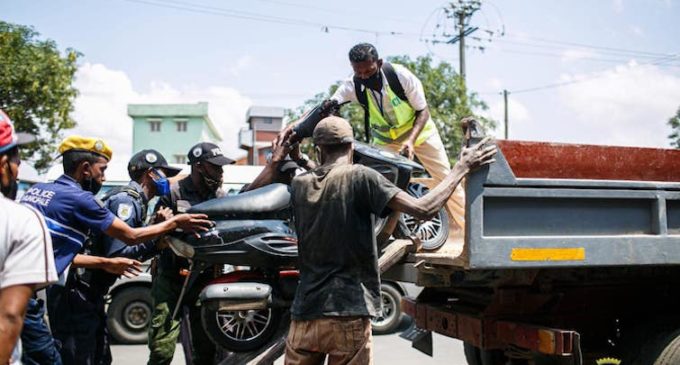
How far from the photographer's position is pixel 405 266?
3.95 meters

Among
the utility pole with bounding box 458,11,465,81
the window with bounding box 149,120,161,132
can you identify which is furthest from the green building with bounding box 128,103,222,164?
the utility pole with bounding box 458,11,465,81

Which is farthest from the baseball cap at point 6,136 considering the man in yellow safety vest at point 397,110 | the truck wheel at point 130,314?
the truck wheel at point 130,314

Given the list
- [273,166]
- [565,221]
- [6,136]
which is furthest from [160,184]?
[565,221]

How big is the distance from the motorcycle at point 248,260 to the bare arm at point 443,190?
0.71 metres

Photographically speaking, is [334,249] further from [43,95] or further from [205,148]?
[43,95]

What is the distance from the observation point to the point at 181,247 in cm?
377

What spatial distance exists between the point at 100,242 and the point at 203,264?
0.63 meters

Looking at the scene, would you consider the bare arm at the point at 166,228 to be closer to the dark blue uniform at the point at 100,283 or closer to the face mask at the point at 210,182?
the dark blue uniform at the point at 100,283

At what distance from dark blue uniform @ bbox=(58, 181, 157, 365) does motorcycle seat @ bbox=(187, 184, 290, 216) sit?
0.48 m

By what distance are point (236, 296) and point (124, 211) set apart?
953mm

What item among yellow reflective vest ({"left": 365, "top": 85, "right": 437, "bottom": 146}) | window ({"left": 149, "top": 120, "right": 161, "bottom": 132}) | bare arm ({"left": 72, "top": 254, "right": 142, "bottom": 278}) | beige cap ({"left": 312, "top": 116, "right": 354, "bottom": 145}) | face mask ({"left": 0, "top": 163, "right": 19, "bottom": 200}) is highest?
window ({"left": 149, "top": 120, "right": 161, "bottom": 132})

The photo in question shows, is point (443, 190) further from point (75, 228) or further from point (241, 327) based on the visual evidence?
point (75, 228)

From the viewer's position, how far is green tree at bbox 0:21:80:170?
47.5ft

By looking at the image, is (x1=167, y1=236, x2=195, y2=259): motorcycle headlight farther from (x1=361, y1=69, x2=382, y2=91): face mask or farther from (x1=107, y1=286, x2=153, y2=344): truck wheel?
(x1=107, y1=286, x2=153, y2=344): truck wheel
